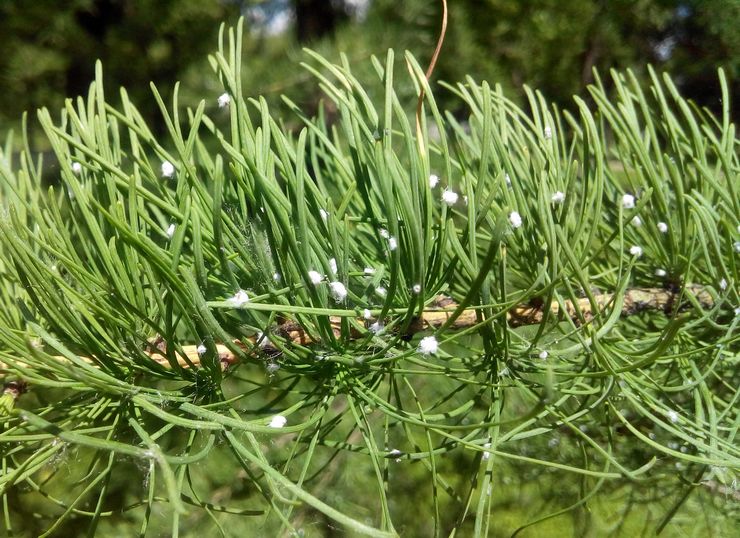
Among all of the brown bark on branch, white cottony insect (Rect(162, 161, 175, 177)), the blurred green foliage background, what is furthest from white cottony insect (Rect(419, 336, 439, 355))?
the blurred green foliage background

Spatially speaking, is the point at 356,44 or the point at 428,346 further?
the point at 356,44

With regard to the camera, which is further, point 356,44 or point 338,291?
point 356,44

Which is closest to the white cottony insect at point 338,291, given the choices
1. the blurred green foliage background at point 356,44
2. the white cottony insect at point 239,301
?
the white cottony insect at point 239,301

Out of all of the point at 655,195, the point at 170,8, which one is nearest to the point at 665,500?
the point at 655,195

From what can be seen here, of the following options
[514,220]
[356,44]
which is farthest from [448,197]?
[356,44]

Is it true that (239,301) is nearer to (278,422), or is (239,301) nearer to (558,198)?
(278,422)

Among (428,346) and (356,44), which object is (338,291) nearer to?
(428,346)
